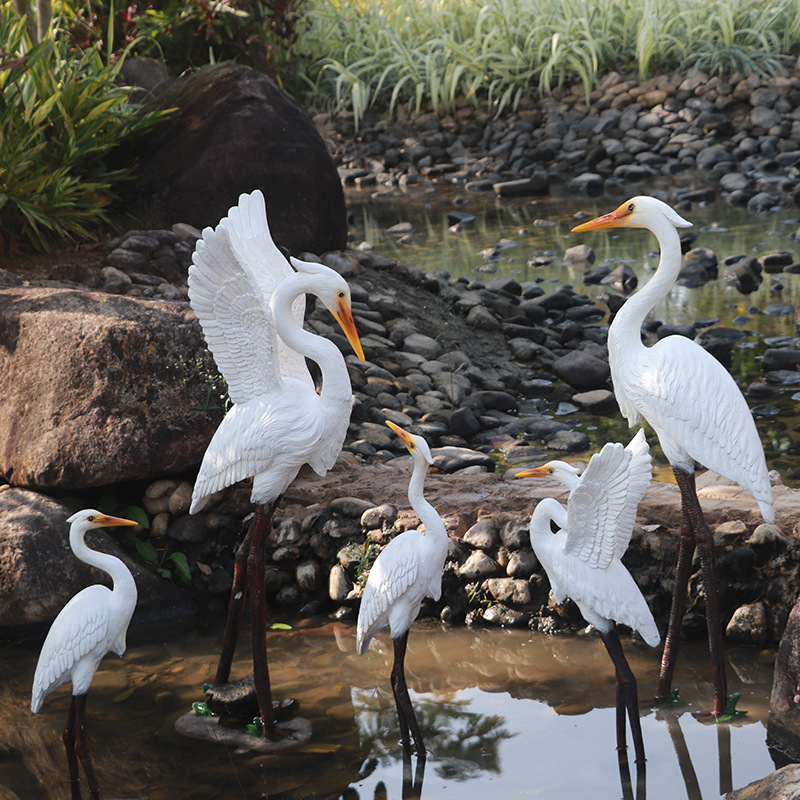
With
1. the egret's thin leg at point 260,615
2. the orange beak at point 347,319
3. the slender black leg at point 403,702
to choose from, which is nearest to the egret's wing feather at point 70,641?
the egret's thin leg at point 260,615

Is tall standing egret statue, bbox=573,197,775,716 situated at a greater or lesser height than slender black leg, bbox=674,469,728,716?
greater

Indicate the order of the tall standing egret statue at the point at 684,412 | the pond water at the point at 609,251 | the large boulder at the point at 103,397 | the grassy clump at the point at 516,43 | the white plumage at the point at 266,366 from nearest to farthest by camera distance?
the tall standing egret statue at the point at 684,412
the white plumage at the point at 266,366
the large boulder at the point at 103,397
the pond water at the point at 609,251
the grassy clump at the point at 516,43

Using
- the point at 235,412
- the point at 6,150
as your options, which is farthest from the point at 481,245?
the point at 235,412

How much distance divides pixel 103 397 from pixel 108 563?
1.49 m

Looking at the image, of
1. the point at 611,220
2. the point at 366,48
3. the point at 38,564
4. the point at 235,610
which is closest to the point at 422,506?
the point at 235,610

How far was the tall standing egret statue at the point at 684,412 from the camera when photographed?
3.68 metres

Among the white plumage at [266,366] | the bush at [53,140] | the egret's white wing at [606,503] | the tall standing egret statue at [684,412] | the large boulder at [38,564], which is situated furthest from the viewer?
the bush at [53,140]

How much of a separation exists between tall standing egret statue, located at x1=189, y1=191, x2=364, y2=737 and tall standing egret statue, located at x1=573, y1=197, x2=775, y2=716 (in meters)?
1.12

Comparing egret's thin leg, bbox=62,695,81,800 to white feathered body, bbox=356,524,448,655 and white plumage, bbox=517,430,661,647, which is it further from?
white plumage, bbox=517,430,661,647

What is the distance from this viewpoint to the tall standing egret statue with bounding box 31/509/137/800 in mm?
3568

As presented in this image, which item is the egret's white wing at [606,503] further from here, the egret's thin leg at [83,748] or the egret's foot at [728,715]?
the egret's thin leg at [83,748]

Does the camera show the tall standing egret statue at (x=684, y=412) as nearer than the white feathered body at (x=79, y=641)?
No

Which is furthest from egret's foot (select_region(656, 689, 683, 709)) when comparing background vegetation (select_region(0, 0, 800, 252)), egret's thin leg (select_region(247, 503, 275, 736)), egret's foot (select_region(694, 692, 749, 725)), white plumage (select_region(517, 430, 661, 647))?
background vegetation (select_region(0, 0, 800, 252))

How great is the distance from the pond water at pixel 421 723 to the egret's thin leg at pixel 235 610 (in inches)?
11.9
